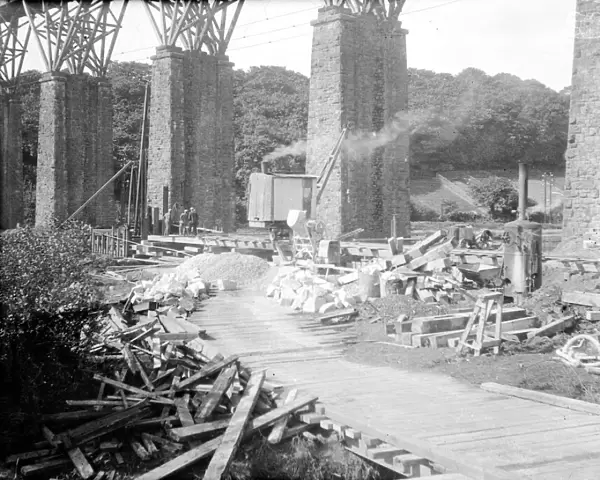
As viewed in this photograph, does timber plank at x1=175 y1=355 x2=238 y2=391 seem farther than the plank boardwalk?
Yes

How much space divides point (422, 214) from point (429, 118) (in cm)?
819

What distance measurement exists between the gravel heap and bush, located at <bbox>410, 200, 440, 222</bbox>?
2288 centimetres

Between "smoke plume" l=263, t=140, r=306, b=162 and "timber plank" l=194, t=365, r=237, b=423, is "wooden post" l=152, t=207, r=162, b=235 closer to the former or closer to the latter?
"smoke plume" l=263, t=140, r=306, b=162

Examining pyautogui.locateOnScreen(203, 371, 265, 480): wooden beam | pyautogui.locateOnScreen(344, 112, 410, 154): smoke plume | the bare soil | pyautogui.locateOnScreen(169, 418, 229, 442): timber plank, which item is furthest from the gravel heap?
pyautogui.locateOnScreen(169, 418, 229, 442): timber plank

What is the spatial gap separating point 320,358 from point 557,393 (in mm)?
3058

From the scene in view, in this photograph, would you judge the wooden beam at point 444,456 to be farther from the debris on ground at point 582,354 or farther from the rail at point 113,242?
the rail at point 113,242

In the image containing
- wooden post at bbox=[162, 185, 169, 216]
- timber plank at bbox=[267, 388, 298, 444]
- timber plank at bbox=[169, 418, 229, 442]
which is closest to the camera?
timber plank at bbox=[267, 388, 298, 444]

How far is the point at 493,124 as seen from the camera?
44406mm

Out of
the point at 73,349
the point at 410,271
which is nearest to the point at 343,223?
the point at 410,271

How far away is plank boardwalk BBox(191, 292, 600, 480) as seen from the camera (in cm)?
600

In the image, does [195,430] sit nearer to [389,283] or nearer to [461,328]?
[461,328]

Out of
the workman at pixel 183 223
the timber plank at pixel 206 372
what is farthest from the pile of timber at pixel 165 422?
the workman at pixel 183 223

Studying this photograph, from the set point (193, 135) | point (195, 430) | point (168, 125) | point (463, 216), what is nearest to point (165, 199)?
point (168, 125)

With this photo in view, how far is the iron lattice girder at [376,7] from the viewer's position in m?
21.4
